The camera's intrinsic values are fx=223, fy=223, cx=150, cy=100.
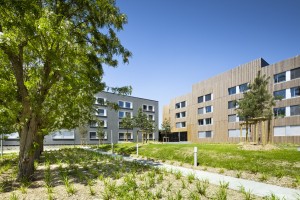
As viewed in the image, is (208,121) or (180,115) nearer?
(208,121)

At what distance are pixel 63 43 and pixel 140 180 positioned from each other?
20.4ft

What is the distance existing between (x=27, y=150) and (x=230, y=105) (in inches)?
1523

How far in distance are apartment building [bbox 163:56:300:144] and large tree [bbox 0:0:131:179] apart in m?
24.0

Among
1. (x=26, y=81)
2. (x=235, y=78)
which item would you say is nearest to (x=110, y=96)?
→ (x=235, y=78)

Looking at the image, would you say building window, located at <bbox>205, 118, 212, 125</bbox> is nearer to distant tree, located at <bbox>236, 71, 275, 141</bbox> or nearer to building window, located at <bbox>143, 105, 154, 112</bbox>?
building window, located at <bbox>143, 105, 154, 112</bbox>

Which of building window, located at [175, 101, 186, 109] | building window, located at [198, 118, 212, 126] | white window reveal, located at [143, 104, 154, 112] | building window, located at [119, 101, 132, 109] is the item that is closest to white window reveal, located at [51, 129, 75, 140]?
building window, located at [119, 101, 132, 109]

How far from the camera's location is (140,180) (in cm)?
879

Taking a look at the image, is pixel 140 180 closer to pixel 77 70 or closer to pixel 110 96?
pixel 77 70

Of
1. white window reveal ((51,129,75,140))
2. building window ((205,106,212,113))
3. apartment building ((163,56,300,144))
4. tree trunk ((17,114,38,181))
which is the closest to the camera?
tree trunk ((17,114,38,181))

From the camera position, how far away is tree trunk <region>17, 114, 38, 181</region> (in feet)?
30.5

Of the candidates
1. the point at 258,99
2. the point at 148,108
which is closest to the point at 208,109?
the point at 148,108

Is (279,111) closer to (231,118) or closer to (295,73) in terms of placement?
(295,73)

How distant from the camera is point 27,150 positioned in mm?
9297

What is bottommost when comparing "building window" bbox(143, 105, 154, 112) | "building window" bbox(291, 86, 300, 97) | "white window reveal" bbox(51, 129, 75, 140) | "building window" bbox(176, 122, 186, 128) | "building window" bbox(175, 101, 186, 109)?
"white window reveal" bbox(51, 129, 75, 140)
